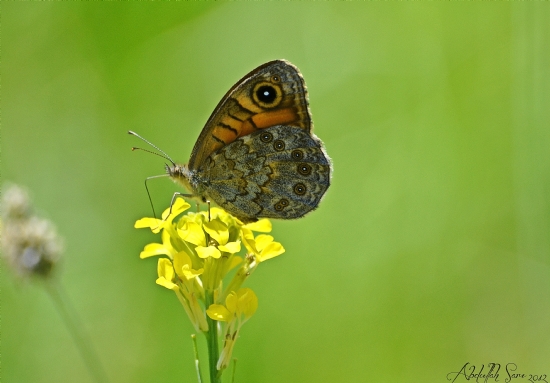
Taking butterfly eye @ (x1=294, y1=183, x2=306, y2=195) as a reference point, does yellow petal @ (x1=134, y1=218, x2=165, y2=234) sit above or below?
above

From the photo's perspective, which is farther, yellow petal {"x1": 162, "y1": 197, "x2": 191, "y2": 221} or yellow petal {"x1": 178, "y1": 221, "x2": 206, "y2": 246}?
yellow petal {"x1": 162, "y1": 197, "x2": 191, "y2": 221}

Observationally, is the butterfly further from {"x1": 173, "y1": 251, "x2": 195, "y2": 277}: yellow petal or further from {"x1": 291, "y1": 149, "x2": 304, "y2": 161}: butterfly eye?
{"x1": 173, "y1": 251, "x2": 195, "y2": 277}: yellow petal

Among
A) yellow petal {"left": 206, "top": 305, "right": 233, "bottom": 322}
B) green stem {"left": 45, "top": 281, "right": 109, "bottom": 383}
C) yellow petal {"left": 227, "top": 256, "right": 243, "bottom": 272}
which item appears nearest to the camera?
yellow petal {"left": 206, "top": 305, "right": 233, "bottom": 322}

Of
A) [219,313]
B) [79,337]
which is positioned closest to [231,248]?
[219,313]

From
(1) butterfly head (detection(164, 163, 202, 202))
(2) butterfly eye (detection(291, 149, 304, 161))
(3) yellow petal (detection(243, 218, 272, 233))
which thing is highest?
(1) butterfly head (detection(164, 163, 202, 202))

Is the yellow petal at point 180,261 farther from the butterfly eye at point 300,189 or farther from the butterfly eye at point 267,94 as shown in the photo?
the butterfly eye at point 267,94

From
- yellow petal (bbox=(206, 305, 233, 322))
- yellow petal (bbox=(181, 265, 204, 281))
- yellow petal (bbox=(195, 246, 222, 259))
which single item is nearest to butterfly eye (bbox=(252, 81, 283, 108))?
yellow petal (bbox=(195, 246, 222, 259))

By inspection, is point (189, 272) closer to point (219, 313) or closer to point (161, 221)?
point (219, 313)

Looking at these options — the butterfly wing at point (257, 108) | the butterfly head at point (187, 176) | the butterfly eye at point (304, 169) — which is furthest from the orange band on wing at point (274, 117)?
the butterfly head at point (187, 176)
